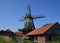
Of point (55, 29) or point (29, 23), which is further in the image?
point (29, 23)

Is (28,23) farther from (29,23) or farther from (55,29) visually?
(55,29)

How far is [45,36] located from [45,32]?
33.8 inches

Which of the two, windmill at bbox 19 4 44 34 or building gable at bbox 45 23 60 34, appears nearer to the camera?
building gable at bbox 45 23 60 34

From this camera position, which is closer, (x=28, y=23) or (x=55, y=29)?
(x=55, y=29)

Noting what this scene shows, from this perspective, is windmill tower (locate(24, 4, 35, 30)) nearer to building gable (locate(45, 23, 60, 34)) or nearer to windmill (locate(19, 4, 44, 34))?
windmill (locate(19, 4, 44, 34))

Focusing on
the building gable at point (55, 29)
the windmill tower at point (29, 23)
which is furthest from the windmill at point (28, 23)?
the building gable at point (55, 29)

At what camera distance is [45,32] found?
→ 3797 centimetres

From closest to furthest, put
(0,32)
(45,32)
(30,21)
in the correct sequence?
1. (45,32)
2. (30,21)
3. (0,32)

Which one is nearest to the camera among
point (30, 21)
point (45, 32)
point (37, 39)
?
point (45, 32)

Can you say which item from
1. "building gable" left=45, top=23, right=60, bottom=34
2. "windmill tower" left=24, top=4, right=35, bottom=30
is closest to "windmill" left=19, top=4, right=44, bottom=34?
"windmill tower" left=24, top=4, right=35, bottom=30

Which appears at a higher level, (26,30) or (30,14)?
(30,14)


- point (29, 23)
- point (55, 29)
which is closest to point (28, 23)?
point (29, 23)

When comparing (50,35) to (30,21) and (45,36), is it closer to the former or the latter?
(45,36)

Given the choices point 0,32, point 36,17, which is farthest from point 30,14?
point 0,32
